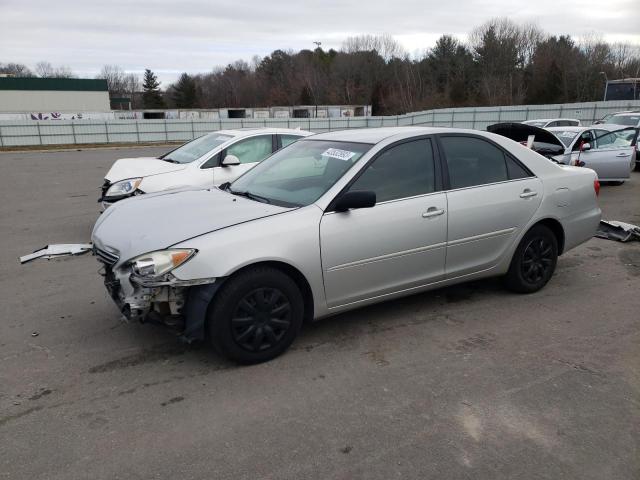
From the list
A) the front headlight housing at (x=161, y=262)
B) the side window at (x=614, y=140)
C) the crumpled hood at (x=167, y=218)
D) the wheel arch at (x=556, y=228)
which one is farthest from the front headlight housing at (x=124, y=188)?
the side window at (x=614, y=140)

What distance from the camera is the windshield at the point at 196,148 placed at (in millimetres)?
8133

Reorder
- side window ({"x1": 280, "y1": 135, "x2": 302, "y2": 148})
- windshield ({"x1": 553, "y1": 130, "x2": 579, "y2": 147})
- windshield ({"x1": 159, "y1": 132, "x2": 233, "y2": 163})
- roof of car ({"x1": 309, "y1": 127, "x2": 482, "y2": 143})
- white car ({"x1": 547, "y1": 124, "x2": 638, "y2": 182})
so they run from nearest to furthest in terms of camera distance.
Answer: roof of car ({"x1": 309, "y1": 127, "x2": 482, "y2": 143}) → windshield ({"x1": 159, "y1": 132, "x2": 233, "y2": 163}) → side window ({"x1": 280, "y1": 135, "x2": 302, "y2": 148}) → white car ({"x1": 547, "y1": 124, "x2": 638, "y2": 182}) → windshield ({"x1": 553, "y1": 130, "x2": 579, "y2": 147})

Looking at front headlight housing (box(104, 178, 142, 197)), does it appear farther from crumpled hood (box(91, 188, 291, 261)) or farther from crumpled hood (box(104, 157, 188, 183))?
crumpled hood (box(91, 188, 291, 261))

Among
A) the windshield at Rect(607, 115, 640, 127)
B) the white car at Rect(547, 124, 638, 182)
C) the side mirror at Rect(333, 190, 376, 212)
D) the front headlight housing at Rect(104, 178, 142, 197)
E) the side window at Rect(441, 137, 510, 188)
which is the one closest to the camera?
the side mirror at Rect(333, 190, 376, 212)

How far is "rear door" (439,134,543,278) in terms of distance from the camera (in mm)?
4512

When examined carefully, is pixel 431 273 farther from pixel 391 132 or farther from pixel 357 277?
pixel 391 132

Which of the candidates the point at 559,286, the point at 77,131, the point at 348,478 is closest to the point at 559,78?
the point at 77,131

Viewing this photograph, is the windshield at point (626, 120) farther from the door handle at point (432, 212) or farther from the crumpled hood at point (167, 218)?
the crumpled hood at point (167, 218)

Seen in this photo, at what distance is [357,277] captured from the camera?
4000 mm

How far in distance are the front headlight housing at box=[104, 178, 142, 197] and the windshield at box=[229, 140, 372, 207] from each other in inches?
120

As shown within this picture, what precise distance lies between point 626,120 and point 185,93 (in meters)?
88.6

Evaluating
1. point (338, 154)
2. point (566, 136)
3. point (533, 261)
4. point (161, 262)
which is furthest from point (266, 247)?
point (566, 136)

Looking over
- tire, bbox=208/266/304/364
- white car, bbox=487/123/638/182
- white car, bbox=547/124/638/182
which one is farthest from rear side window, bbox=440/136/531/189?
white car, bbox=547/124/638/182

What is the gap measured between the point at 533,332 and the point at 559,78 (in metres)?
64.7
